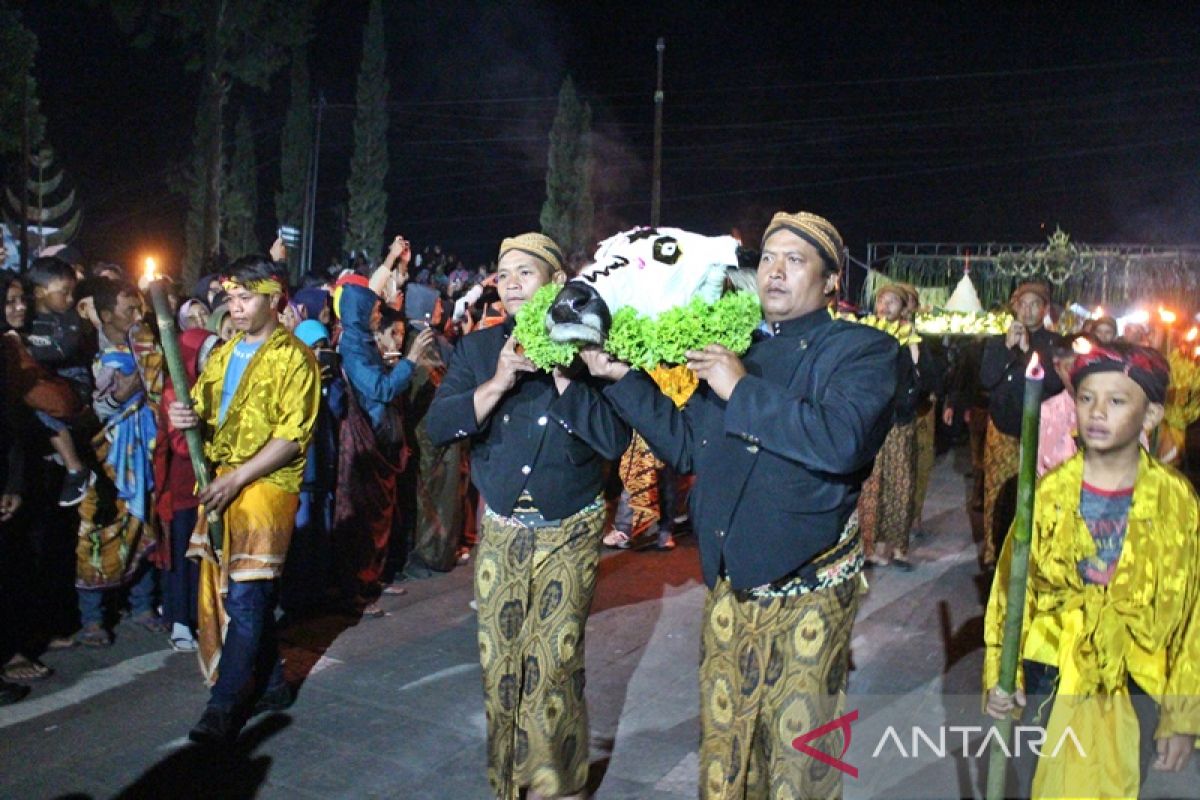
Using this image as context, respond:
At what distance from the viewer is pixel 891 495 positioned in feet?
28.4

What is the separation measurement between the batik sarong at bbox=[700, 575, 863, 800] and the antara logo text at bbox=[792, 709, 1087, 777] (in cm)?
2

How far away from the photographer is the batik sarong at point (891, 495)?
860 cm

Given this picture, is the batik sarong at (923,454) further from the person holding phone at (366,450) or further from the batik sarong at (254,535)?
the batik sarong at (254,535)

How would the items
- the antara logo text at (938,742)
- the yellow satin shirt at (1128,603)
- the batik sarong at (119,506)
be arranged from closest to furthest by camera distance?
1. the antara logo text at (938,742)
2. the yellow satin shirt at (1128,603)
3. the batik sarong at (119,506)

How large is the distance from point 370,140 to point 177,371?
45.7 meters

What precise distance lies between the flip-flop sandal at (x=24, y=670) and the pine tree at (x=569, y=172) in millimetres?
39204

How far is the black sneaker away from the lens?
20.0 ft

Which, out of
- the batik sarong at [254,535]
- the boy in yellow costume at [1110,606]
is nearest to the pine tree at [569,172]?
the batik sarong at [254,535]

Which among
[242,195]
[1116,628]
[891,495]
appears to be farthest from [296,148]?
[1116,628]

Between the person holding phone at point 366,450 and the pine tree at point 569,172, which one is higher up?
the pine tree at point 569,172

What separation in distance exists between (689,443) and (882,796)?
85.2 inches

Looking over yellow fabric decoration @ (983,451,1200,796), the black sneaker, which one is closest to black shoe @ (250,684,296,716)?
the black sneaker

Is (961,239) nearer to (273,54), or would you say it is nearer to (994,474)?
(273,54)

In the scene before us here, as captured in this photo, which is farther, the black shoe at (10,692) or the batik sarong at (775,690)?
the black shoe at (10,692)
